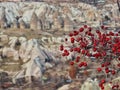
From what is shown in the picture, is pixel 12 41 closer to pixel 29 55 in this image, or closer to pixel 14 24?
pixel 29 55

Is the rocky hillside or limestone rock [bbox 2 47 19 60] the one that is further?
the rocky hillside

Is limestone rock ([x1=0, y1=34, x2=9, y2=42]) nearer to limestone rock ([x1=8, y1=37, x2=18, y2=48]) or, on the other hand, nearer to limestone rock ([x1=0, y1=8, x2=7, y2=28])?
limestone rock ([x1=8, y1=37, x2=18, y2=48])

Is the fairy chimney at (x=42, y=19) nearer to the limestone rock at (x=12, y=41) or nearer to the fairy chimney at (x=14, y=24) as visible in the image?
the fairy chimney at (x=14, y=24)

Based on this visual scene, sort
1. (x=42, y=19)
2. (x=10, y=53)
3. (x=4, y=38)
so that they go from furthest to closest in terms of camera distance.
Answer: (x=42, y=19) → (x=4, y=38) → (x=10, y=53)

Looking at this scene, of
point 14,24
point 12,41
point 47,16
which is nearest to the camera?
point 12,41

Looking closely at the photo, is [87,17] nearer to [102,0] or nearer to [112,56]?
[102,0]

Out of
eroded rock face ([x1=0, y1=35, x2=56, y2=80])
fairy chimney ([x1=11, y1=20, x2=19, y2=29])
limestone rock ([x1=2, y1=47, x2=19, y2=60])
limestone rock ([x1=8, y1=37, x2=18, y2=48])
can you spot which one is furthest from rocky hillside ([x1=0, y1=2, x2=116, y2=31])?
limestone rock ([x1=2, y1=47, x2=19, y2=60])

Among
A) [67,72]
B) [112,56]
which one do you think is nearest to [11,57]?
[67,72]

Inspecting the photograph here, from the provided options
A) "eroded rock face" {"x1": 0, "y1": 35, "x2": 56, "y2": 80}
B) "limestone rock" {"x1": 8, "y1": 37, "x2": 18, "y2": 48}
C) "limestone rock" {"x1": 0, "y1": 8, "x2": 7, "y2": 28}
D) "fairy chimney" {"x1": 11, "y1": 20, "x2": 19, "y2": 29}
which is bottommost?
"eroded rock face" {"x1": 0, "y1": 35, "x2": 56, "y2": 80}

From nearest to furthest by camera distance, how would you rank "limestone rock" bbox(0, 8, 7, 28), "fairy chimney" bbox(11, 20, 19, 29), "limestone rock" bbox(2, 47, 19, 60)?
1. "limestone rock" bbox(2, 47, 19, 60)
2. "limestone rock" bbox(0, 8, 7, 28)
3. "fairy chimney" bbox(11, 20, 19, 29)

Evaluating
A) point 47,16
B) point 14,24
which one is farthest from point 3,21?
point 47,16

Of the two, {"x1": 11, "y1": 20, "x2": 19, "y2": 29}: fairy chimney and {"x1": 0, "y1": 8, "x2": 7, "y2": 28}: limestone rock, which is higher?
{"x1": 0, "y1": 8, "x2": 7, "y2": 28}: limestone rock

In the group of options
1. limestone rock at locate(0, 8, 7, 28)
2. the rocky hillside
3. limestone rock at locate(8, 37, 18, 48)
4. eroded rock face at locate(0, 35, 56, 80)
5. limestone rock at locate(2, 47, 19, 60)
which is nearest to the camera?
eroded rock face at locate(0, 35, 56, 80)

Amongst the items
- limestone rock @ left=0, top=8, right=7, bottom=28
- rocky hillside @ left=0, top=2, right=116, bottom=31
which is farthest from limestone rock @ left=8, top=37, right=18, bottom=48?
rocky hillside @ left=0, top=2, right=116, bottom=31
